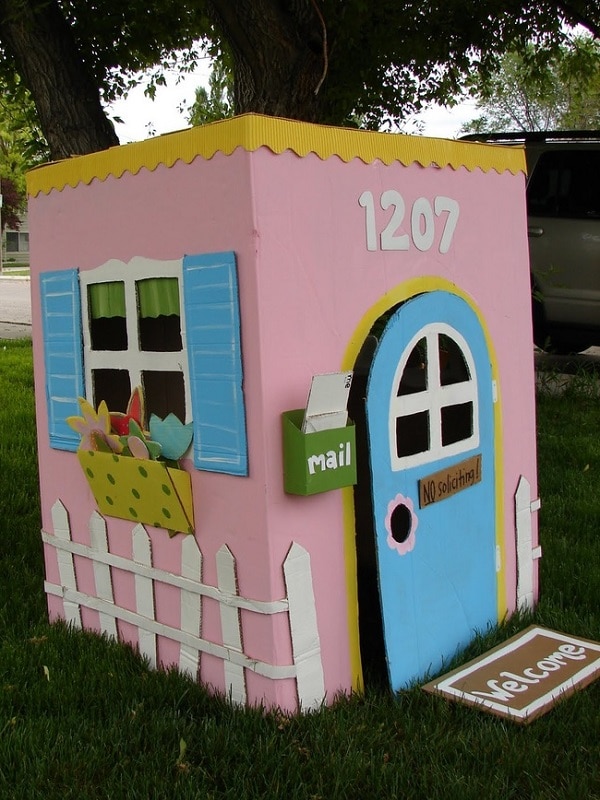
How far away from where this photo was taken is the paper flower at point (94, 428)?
2.80 m

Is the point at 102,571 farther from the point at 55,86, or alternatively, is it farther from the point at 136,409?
the point at 55,86

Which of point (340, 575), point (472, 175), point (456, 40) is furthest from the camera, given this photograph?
point (456, 40)

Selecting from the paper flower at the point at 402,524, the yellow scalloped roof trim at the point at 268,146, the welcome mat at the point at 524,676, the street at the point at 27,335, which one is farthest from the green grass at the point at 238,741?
the street at the point at 27,335

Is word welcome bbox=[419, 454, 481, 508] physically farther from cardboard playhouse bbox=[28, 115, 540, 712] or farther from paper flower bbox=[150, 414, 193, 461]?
paper flower bbox=[150, 414, 193, 461]

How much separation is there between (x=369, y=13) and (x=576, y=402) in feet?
10.4

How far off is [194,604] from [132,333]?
0.83m

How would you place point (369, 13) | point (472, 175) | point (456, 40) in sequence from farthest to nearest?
point (456, 40)
point (369, 13)
point (472, 175)

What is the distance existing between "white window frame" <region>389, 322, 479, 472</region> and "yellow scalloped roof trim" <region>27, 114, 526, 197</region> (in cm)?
54

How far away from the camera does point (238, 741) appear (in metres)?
2.33

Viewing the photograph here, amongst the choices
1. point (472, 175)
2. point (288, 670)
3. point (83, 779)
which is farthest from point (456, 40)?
point (83, 779)

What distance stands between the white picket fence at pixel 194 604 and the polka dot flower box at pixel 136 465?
0.29 ft

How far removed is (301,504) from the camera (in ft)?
8.08

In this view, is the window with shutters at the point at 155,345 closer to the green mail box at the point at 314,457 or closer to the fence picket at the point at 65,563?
the green mail box at the point at 314,457

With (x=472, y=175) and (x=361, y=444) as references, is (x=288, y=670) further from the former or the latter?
(x=472, y=175)
